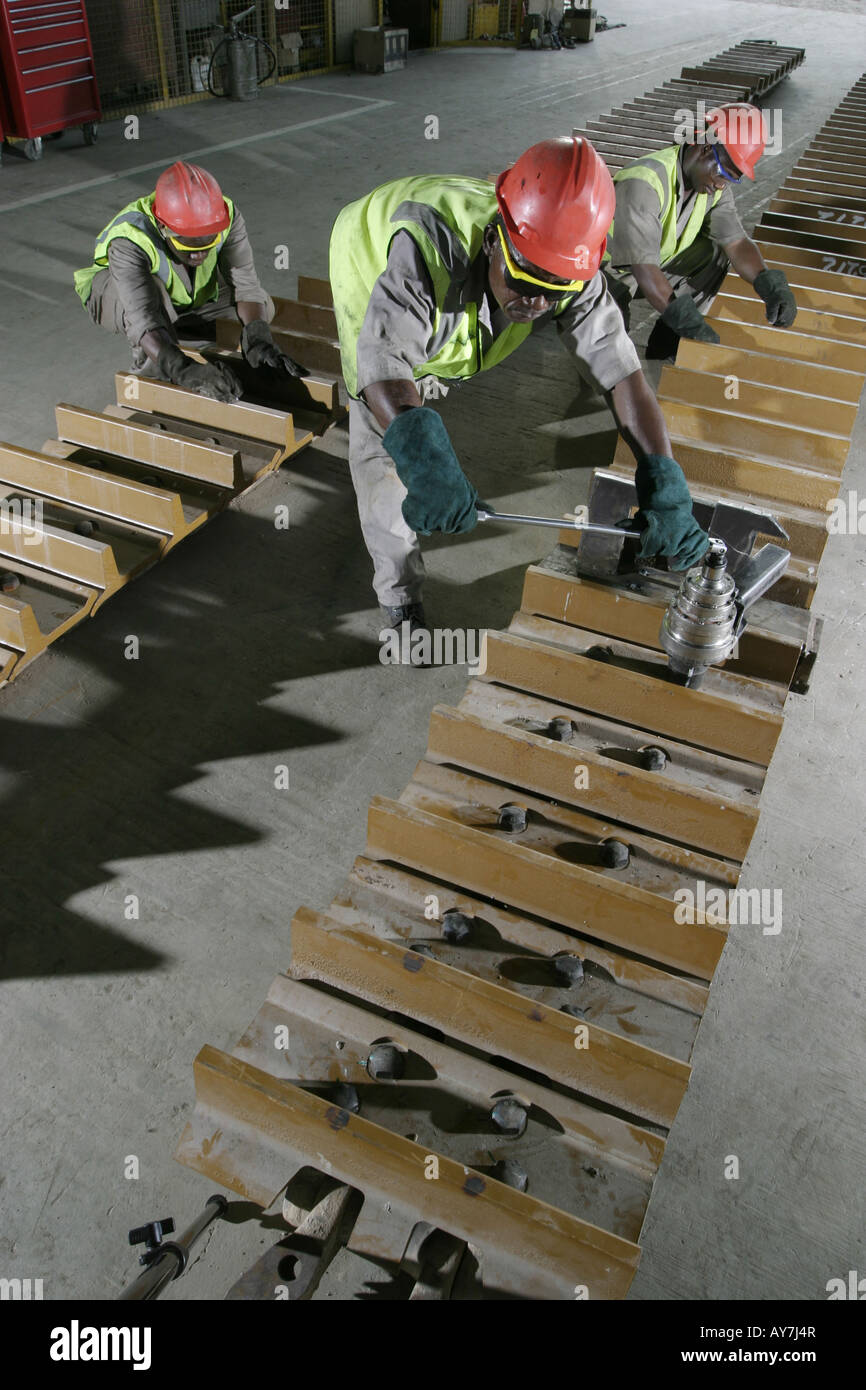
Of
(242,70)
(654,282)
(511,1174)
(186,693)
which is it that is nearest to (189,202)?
(654,282)

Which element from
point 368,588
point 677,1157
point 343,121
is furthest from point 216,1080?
point 343,121

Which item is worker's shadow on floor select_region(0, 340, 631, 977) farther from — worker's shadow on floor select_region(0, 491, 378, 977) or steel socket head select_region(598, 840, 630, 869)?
steel socket head select_region(598, 840, 630, 869)

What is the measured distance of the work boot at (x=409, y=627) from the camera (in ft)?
12.3

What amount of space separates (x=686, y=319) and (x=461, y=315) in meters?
1.92

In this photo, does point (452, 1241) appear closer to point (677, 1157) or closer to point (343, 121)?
point (677, 1157)

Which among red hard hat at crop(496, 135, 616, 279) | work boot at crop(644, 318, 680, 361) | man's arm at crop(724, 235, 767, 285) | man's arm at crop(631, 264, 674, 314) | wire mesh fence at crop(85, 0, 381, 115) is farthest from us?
wire mesh fence at crop(85, 0, 381, 115)

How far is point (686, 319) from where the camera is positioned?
4.59 meters

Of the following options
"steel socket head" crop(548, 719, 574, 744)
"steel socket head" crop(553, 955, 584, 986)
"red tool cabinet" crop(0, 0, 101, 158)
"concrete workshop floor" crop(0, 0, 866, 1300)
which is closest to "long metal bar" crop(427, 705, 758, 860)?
"steel socket head" crop(548, 719, 574, 744)

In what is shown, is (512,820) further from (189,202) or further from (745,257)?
(745,257)

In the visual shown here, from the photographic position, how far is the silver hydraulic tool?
247 centimetres

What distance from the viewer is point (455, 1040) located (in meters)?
2.23

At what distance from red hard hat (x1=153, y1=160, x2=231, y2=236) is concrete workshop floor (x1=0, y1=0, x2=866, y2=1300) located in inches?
46.3

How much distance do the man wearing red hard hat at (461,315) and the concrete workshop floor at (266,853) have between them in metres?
0.68

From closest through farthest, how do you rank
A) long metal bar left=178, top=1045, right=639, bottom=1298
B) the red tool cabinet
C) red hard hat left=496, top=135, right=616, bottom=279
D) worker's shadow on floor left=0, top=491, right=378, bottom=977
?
long metal bar left=178, top=1045, right=639, bottom=1298, red hard hat left=496, top=135, right=616, bottom=279, worker's shadow on floor left=0, top=491, right=378, bottom=977, the red tool cabinet
